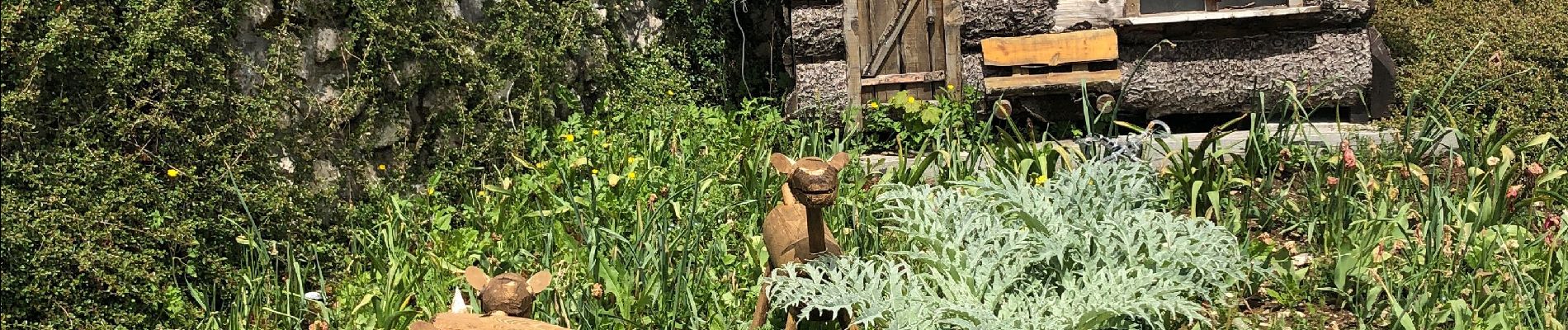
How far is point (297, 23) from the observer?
13.1 ft

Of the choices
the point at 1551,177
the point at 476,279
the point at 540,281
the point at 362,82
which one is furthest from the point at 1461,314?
the point at 362,82

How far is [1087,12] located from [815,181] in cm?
333

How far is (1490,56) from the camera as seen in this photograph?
5648 mm

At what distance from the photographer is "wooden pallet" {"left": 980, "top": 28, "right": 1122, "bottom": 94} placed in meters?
5.66

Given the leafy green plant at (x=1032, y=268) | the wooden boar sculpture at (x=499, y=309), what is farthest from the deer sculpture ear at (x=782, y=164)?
the wooden boar sculpture at (x=499, y=309)

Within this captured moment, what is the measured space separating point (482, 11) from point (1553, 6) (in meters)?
4.97

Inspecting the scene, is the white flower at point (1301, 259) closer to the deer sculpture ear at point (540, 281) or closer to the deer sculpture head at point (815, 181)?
the deer sculpture head at point (815, 181)

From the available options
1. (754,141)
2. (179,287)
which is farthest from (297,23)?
(754,141)

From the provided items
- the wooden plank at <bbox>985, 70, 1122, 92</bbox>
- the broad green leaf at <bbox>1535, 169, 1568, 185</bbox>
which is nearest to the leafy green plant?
the broad green leaf at <bbox>1535, 169, 1568, 185</bbox>

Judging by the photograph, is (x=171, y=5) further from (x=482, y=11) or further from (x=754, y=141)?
(x=754, y=141)

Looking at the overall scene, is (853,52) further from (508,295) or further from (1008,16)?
(508,295)

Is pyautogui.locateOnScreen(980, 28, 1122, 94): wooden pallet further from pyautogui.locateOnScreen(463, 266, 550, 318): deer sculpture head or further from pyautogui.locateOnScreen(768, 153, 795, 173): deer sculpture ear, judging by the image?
pyautogui.locateOnScreen(463, 266, 550, 318): deer sculpture head

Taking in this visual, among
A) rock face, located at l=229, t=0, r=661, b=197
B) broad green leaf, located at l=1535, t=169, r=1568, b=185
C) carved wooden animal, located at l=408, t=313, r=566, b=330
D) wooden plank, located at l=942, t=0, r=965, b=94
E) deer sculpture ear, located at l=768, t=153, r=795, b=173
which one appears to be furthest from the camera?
wooden plank, located at l=942, t=0, r=965, b=94

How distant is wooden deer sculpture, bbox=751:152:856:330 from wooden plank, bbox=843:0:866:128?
2.77 metres
